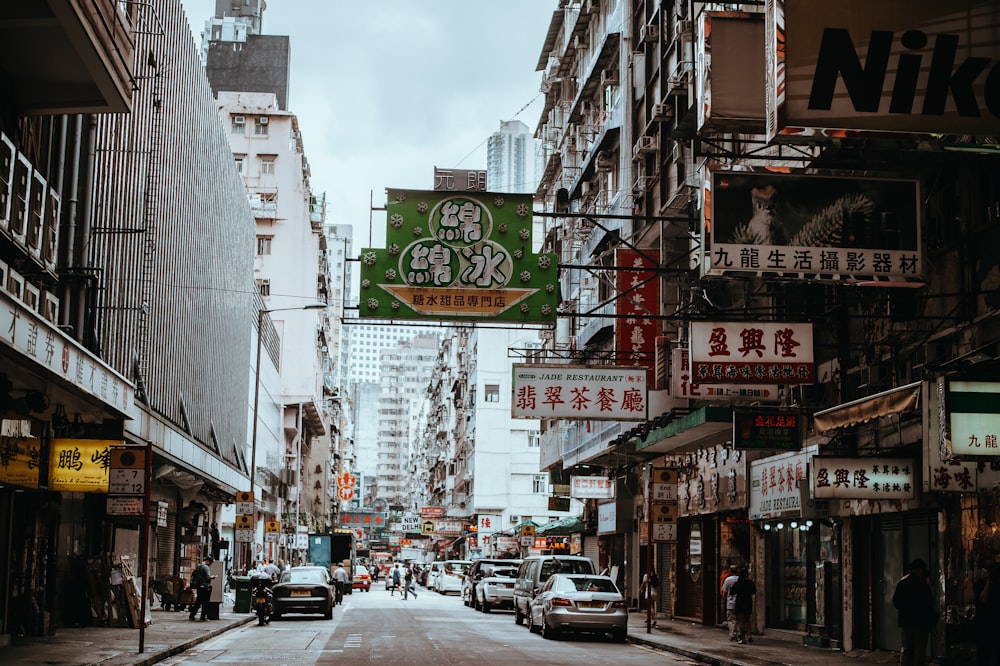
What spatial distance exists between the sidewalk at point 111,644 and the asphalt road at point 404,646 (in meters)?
0.39

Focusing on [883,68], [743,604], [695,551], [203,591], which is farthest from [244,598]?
[883,68]

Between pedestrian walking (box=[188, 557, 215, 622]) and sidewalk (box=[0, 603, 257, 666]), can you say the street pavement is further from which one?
pedestrian walking (box=[188, 557, 215, 622])

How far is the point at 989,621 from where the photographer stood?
51.1 ft

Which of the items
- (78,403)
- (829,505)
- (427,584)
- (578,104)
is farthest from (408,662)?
(427,584)

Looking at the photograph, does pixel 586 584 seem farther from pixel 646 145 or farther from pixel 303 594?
pixel 646 145

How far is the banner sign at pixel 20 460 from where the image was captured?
20.1 meters

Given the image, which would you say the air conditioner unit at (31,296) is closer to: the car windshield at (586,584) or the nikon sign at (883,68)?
the nikon sign at (883,68)

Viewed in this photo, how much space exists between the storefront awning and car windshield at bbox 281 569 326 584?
18669 mm

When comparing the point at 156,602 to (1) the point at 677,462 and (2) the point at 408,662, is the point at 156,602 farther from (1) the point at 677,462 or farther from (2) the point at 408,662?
(2) the point at 408,662

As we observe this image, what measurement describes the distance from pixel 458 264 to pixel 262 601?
48.9ft

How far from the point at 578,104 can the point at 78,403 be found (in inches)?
A: 1173

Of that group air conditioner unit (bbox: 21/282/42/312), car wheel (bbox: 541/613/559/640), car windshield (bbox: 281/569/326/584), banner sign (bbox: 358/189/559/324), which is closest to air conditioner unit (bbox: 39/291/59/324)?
air conditioner unit (bbox: 21/282/42/312)

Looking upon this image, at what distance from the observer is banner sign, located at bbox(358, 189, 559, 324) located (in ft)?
66.7

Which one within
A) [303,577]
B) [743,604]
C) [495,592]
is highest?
[743,604]
